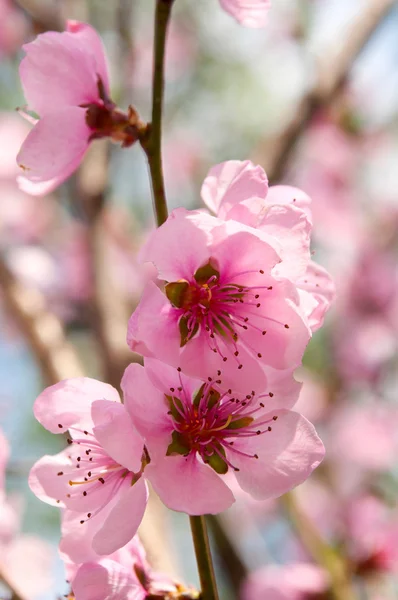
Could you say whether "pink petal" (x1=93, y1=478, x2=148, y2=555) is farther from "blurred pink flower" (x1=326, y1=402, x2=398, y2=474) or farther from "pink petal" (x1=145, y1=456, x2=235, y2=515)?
"blurred pink flower" (x1=326, y1=402, x2=398, y2=474)

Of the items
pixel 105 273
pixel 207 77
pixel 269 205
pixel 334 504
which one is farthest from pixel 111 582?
pixel 207 77

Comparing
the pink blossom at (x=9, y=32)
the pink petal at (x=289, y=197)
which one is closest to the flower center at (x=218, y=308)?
the pink petal at (x=289, y=197)

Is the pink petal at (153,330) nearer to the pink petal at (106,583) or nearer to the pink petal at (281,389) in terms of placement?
the pink petal at (281,389)

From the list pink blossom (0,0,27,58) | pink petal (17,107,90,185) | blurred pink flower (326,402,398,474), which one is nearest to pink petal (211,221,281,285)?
pink petal (17,107,90,185)

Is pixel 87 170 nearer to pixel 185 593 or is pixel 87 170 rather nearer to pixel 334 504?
pixel 334 504

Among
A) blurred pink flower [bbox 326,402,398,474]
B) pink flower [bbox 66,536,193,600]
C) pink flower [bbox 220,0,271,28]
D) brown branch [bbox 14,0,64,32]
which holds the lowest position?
blurred pink flower [bbox 326,402,398,474]

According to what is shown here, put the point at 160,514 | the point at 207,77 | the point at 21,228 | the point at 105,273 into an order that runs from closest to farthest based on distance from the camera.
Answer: the point at 160,514 < the point at 105,273 < the point at 21,228 < the point at 207,77

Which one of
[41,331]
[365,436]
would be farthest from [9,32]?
[365,436]
